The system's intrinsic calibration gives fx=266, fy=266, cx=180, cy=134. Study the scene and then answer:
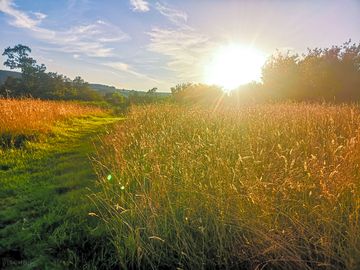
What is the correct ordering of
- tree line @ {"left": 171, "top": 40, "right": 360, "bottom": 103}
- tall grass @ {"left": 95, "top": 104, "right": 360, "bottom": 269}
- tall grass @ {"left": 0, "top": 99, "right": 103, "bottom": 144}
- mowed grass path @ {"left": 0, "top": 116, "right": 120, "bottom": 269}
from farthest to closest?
tree line @ {"left": 171, "top": 40, "right": 360, "bottom": 103} < tall grass @ {"left": 0, "top": 99, "right": 103, "bottom": 144} < mowed grass path @ {"left": 0, "top": 116, "right": 120, "bottom": 269} < tall grass @ {"left": 95, "top": 104, "right": 360, "bottom": 269}

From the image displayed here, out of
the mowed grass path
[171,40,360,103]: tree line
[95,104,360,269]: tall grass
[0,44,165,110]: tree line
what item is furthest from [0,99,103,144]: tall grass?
[0,44,165,110]: tree line

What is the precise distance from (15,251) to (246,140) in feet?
10.5

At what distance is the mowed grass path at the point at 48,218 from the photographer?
2.54m

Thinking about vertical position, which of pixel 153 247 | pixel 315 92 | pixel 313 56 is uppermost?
pixel 313 56

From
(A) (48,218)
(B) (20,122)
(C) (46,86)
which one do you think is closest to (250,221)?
(A) (48,218)

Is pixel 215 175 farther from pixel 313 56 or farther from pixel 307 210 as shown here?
pixel 313 56

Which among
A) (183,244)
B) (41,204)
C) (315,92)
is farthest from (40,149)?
(315,92)

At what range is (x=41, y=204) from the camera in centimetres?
380

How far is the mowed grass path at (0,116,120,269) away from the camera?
2.54m

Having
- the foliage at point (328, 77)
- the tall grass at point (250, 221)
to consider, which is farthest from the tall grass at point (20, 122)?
→ the foliage at point (328, 77)

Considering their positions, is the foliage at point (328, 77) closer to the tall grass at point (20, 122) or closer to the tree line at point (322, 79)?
the tree line at point (322, 79)

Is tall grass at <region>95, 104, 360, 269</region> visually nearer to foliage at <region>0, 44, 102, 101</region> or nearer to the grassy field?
the grassy field

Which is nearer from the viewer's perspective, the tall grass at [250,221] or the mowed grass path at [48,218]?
the tall grass at [250,221]

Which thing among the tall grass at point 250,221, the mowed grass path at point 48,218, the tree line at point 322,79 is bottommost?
the mowed grass path at point 48,218
